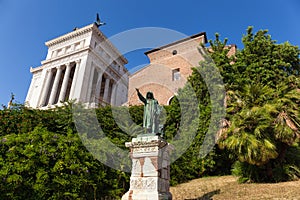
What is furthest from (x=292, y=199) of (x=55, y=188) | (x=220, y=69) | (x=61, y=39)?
(x=61, y=39)

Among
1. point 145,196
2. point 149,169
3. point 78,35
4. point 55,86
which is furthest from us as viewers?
point 78,35

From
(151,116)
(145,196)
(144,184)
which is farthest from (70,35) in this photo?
(145,196)

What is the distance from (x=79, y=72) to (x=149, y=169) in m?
27.0

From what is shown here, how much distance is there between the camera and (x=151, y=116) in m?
6.99

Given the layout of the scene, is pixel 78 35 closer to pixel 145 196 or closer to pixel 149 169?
pixel 149 169

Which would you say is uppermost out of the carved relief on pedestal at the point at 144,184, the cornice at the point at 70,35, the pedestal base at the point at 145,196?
the cornice at the point at 70,35

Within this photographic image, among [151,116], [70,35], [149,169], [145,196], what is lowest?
[145,196]

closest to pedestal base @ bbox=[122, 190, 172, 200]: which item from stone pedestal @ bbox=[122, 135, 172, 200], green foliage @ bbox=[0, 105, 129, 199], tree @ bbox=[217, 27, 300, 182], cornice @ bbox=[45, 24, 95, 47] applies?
stone pedestal @ bbox=[122, 135, 172, 200]

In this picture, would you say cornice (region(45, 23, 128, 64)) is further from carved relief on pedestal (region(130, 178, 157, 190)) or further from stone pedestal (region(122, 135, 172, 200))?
carved relief on pedestal (region(130, 178, 157, 190))

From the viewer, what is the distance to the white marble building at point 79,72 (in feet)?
100

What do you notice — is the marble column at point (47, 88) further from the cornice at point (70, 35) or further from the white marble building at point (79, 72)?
the cornice at point (70, 35)

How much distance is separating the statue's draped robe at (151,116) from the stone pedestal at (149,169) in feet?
1.38

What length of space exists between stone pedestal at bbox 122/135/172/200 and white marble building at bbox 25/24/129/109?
23.8m

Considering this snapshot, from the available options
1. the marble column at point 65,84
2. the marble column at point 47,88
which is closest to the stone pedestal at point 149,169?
the marble column at point 65,84
